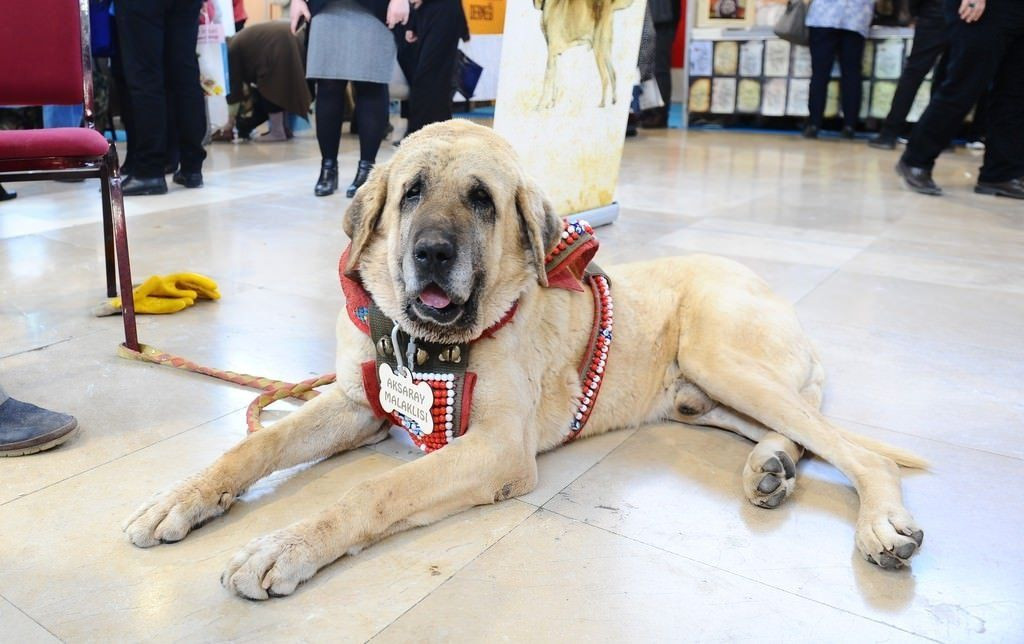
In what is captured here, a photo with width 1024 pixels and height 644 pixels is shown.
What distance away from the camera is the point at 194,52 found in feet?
21.8

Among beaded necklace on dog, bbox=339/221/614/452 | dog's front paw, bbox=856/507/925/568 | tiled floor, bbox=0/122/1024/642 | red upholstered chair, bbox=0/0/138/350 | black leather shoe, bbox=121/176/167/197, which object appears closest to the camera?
tiled floor, bbox=0/122/1024/642

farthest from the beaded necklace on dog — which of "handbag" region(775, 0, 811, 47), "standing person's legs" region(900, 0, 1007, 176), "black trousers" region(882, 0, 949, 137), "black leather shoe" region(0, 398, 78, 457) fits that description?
"handbag" region(775, 0, 811, 47)

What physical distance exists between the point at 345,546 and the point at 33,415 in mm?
1224

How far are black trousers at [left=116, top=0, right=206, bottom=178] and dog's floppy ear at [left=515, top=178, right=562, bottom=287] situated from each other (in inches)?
191

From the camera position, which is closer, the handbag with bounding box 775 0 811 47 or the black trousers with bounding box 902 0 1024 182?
the black trousers with bounding box 902 0 1024 182

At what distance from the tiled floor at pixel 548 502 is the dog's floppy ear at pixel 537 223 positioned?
2.08 feet

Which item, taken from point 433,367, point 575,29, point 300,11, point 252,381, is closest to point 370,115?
point 300,11

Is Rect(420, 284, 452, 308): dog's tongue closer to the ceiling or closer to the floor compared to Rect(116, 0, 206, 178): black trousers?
closer to the floor

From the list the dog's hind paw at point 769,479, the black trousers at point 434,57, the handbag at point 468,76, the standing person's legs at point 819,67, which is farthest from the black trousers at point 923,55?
the dog's hind paw at point 769,479

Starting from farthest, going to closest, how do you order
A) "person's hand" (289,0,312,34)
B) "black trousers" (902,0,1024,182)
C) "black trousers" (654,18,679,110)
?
"black trousers" (654,18,679,110) → "person's hand" (289,0,312,34) → "black trousers" (902,0,1024,182)

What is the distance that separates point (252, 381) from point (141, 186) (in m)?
4.22

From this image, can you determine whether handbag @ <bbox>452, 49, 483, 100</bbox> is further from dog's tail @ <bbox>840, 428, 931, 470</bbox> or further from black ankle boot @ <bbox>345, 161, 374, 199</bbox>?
dog's tail @ <bbox>840, 428, 931, 470</bbox>

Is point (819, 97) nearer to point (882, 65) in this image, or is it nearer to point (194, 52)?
point (882, 65)

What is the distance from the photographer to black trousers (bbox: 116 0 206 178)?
20.0ft
